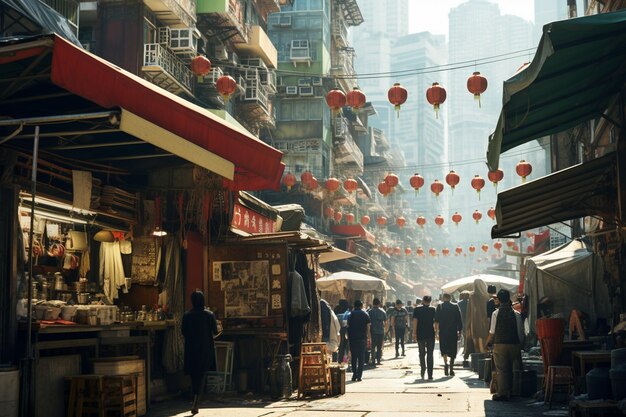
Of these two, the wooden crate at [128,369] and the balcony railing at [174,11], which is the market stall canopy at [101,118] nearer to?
the wooden crate at [128,369]

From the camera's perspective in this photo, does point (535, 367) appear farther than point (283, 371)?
Yes

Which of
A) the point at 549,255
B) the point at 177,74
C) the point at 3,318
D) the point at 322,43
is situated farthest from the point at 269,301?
the point at 322,43

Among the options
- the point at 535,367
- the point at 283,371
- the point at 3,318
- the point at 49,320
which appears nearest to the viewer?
the point at 3,318

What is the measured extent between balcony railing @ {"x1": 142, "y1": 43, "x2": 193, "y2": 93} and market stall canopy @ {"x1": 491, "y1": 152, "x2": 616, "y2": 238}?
17138 mm

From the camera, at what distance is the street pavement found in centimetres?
1254

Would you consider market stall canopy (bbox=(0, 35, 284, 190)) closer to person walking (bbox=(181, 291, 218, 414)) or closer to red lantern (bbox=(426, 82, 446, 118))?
person walking (bbox=(181, 291, 218, 414))

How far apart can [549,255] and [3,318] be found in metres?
14.4

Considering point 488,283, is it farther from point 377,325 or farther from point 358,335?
point 358,335

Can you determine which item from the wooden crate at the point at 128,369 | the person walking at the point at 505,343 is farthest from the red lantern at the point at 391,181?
the wooden crate at the point at 128,369

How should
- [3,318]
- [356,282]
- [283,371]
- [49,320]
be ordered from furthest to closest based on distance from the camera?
1. [356,282]
2. [283,371]
3. [49,320]
4. [3,318]

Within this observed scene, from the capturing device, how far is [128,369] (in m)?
12.0

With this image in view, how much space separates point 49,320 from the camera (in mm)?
11602

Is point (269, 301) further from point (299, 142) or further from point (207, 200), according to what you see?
point (299, 142)

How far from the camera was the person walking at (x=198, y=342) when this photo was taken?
1291cm
